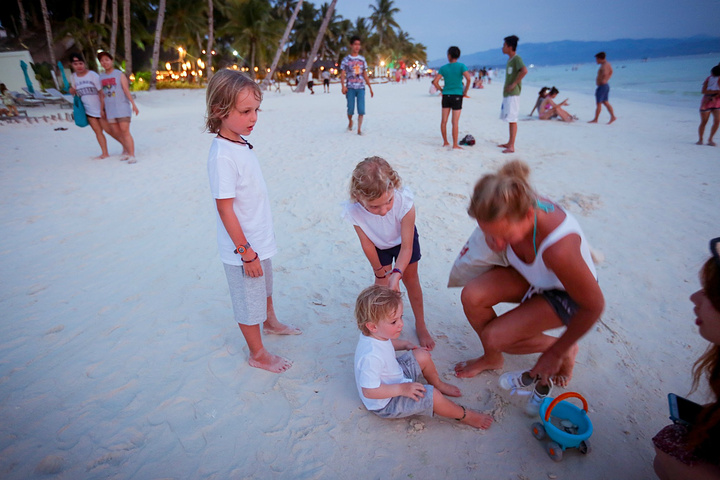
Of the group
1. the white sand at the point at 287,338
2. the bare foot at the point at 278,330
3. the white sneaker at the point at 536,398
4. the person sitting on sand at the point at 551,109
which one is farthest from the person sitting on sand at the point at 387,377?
the person sitting on sand at the point at 551,109

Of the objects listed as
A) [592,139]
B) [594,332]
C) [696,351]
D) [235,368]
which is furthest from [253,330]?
[592,139]

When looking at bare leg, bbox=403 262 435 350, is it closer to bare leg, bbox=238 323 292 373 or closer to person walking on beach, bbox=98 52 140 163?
bare leg, bbox=238 323 292 373

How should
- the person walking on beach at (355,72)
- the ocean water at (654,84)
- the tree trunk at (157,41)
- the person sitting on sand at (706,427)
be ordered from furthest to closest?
the tree trunk at (157,41), the ocean water at (654,84), the person walking on beach at (355,72), the person sitting on sand at (706,427)

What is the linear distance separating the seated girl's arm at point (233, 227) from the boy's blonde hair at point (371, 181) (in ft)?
2.25

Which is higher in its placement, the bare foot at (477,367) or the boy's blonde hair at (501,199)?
the boy's blonde hair at (501,199)

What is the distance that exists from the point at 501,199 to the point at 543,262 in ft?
1.55

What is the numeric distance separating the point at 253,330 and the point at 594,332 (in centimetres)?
245

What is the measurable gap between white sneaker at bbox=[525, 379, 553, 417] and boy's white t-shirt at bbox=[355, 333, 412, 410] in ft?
2.23

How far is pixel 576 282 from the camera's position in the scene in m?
1.63

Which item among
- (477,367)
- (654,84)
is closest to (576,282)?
(477,367)

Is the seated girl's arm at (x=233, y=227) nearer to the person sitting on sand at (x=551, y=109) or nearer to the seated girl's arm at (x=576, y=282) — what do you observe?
the seated girl's arm at (x=576, y=282)

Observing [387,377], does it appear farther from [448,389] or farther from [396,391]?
[448,389]

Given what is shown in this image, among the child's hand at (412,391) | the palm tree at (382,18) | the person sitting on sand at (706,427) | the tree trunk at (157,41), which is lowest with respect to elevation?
the child's hand at (412,391)

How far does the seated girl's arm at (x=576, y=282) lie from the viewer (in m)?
1.62
